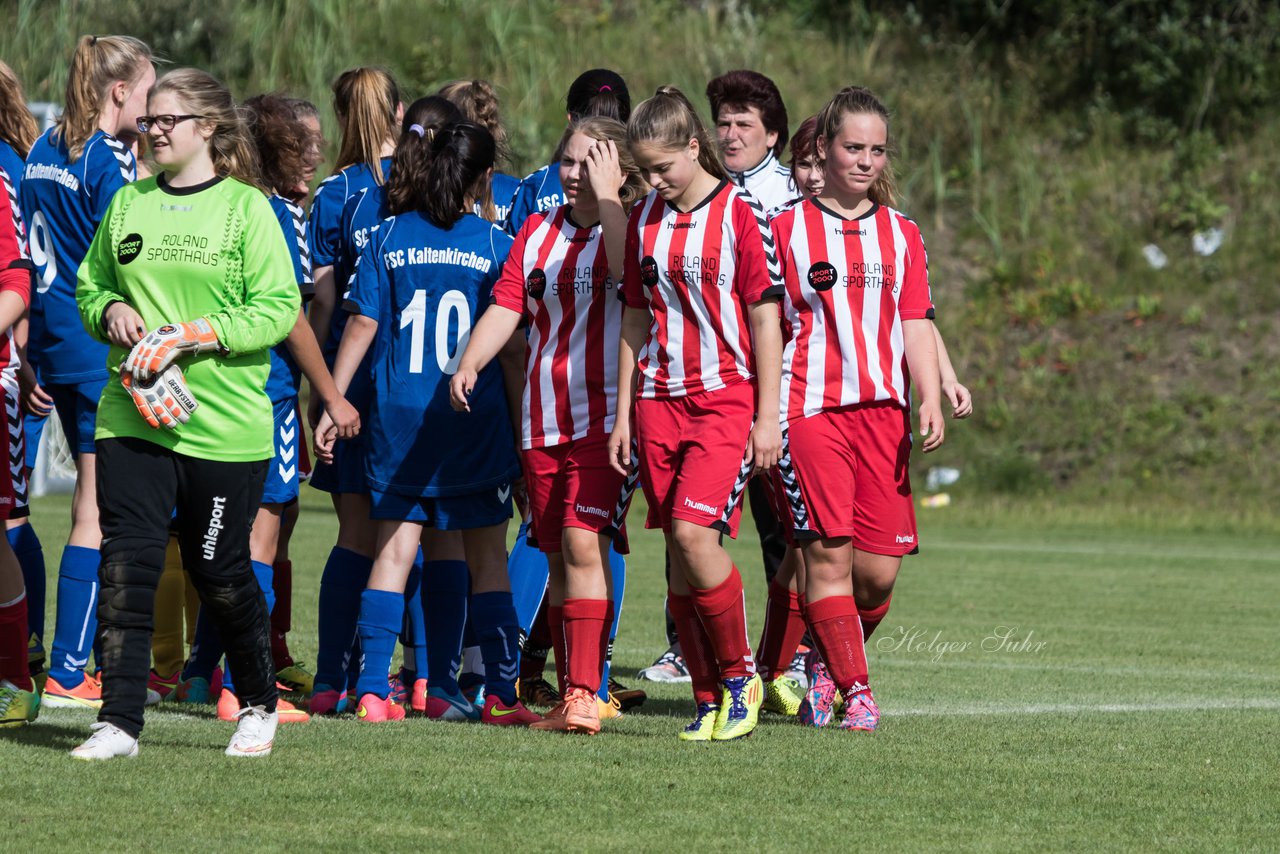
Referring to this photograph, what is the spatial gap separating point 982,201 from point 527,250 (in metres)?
16.4

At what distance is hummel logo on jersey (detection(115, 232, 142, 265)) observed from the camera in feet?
16.0

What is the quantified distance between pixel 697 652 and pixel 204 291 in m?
1.87

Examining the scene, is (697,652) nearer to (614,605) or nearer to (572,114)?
(614,605)

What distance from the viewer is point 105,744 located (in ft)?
15.6

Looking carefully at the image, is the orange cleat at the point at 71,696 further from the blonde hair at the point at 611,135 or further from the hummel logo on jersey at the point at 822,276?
the hummel logo on jersey at the point at 822,276

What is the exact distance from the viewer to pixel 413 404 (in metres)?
5.92

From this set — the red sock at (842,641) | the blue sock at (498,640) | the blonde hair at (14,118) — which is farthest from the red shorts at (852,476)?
the blonde hair at (14,118)

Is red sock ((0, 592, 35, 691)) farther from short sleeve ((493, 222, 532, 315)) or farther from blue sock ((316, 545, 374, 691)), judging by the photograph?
short sleeve ((493, 222, 532, 315))

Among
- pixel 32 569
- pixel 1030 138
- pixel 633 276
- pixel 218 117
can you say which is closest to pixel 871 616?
pixel 633 276

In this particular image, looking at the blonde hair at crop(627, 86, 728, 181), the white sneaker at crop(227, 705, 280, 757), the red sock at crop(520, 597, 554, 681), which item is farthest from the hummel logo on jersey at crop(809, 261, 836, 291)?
the white sneaker at crop(227, 705, 280, 757)

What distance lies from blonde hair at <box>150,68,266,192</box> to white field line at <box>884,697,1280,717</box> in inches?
109

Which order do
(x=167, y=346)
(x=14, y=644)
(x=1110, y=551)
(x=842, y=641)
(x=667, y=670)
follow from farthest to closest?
1. (x=1110, y=551)
2. (x=667, y=670)
3. (x=842, y=641)
4. (x=14, y=644)
5. (x=167, y=346)

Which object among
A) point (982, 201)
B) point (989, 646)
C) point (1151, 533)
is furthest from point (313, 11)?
point (989, 646)

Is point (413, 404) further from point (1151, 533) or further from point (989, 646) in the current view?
point (1151, 533)
